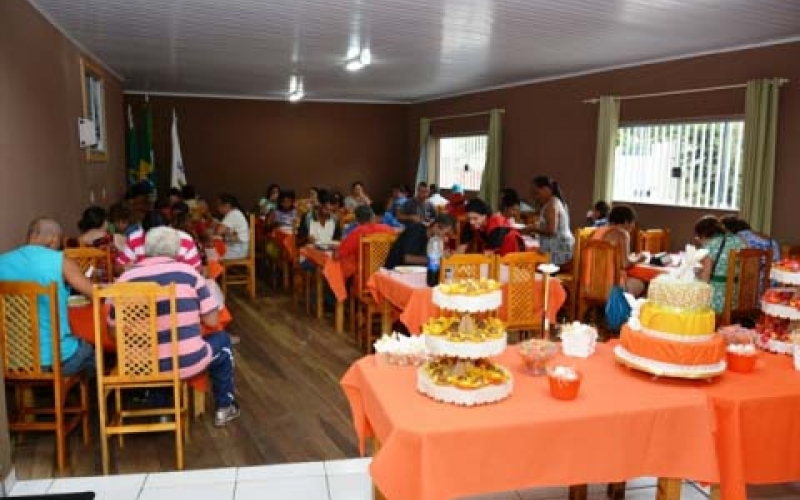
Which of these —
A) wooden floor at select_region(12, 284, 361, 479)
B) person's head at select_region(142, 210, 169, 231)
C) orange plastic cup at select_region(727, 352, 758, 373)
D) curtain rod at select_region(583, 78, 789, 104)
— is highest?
curtain rod at select_region(583, 78, 789, 104)

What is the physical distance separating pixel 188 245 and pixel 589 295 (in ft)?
9.94

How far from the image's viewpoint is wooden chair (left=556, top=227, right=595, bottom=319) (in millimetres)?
5434

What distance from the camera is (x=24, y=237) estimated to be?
4.11m

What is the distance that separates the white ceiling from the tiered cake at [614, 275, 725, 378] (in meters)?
2.78

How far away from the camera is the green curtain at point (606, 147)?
7242 millimetres

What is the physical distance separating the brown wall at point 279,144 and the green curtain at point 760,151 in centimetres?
740

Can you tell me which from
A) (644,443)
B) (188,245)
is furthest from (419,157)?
(644,443)

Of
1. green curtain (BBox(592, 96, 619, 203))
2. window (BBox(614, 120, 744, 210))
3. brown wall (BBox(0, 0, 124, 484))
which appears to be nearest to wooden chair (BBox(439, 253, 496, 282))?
brown wall (BBox(0, 0, 124, 484))

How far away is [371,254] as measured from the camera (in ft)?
16.6

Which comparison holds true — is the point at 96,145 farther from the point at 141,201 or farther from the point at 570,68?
the point at 570,68

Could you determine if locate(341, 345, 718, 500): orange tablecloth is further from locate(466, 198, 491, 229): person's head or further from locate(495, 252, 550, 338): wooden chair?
locate(466, 198, 491, 229): person's head

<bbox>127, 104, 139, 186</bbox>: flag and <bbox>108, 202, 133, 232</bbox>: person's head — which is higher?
<bbox>127, 104, 139, 186</bbox>: flag

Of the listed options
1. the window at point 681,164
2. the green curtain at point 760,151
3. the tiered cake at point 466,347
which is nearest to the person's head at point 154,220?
the tiered cake at point 466,347

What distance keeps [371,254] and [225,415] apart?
183cm
